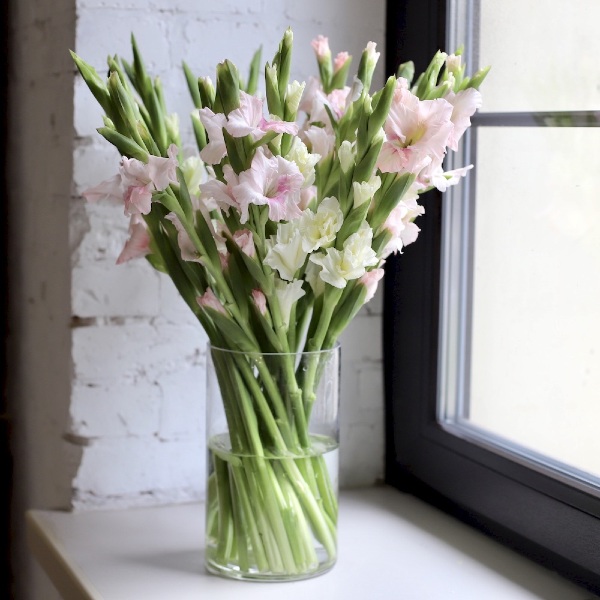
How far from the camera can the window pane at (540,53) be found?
103 centimetres

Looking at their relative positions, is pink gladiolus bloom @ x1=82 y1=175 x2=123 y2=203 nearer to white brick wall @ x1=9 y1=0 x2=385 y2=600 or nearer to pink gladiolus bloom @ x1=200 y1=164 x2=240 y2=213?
pink gladiolus bloom @ x1=200 y1=164 x2=240 y2=213

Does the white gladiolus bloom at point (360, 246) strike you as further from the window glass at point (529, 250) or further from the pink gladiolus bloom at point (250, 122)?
the window glass at point (529, 250)

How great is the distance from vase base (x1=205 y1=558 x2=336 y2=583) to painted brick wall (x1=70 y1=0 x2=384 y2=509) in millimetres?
252

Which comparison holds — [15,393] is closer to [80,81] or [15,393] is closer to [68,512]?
[68,512]

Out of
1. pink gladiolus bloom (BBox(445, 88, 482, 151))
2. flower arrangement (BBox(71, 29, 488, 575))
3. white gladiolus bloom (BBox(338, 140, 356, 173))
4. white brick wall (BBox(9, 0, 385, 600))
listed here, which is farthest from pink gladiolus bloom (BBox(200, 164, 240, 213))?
white brick wall (BBox(9, 0, 385, 600))

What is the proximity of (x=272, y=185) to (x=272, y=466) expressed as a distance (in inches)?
11.9

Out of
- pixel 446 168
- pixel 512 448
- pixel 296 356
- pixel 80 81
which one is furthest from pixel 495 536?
pixel 80 81

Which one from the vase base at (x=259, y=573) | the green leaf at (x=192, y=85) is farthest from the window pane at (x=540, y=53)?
the vase base at (x=259, y=573)

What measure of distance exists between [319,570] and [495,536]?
0.77 feet

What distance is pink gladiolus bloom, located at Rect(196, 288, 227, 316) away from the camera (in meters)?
0.98

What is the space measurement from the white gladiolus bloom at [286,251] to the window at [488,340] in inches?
12.7

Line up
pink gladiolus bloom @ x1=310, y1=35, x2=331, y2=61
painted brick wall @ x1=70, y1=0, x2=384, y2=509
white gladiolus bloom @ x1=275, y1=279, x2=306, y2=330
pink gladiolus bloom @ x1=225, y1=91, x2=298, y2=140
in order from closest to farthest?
Result: pink gladiolus bloom @ x1=225, y1=91, x2=298, y2=140 < white gladiolus bloom @ x1=275, y1=279, x2=306, y2=330 < pink gladiolus bloom @ x1=310, y1=35, x2=331, y2=61 < painted brick wall @ x1=70, y1=0, x2=384, y2=509

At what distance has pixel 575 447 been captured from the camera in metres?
1.08

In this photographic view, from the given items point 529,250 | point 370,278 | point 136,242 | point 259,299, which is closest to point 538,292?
point 529,250
